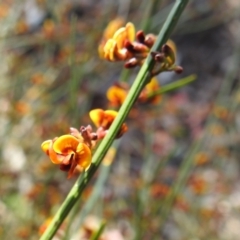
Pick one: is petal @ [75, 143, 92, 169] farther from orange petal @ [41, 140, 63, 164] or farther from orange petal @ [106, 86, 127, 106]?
orange petal @ [106, 86, 127, 106]

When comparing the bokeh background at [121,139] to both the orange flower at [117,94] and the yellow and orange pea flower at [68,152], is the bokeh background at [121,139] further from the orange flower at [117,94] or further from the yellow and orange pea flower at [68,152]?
the yellow and orange pea flower at [68,152]

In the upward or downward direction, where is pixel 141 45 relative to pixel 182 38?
downward

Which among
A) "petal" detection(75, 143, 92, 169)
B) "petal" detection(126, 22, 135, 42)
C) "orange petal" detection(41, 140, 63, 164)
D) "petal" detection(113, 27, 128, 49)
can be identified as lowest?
"orange petal" detection(41, 140, 63, 164)

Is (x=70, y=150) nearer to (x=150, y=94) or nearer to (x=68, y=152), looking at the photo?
(x=68, y=152)

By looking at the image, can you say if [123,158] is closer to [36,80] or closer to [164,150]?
[164,150]

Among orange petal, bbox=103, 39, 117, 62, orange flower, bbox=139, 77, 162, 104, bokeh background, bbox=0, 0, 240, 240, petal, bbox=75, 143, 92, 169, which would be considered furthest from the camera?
bokeh background, bbox=0, 0, 240, 240

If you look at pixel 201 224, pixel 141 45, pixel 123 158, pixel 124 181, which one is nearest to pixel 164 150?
pixel 123 158

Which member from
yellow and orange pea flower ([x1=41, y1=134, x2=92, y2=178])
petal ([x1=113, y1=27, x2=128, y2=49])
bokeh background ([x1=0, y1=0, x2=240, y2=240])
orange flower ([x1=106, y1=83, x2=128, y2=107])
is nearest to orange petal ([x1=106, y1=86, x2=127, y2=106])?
orange flower ([x1=106, y1=83, x2=128, y2=107])

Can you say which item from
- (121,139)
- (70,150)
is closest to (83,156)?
(70,150)

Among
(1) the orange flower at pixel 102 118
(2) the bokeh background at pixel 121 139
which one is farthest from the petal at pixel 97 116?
(2) the bokeh background at pixel 121 139
